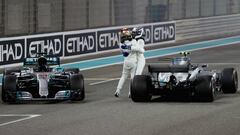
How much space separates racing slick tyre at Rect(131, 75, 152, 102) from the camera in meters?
14.5

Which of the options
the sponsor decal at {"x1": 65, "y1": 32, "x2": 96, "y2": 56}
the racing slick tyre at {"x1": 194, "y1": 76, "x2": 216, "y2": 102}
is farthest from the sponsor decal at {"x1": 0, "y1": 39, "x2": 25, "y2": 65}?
the racing slick tyre at {"x1": 194, "y1": 76, "x2": 216, "y2": 102}

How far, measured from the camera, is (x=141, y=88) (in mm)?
14500

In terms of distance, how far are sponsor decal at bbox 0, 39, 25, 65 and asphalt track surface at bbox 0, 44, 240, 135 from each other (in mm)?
8332

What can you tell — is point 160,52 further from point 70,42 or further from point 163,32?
point 70,42

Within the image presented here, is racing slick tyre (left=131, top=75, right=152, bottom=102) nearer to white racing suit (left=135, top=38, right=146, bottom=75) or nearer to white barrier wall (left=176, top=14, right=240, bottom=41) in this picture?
white racing suit (left=135, top=38, right=146, bottom=75)

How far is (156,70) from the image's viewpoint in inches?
587

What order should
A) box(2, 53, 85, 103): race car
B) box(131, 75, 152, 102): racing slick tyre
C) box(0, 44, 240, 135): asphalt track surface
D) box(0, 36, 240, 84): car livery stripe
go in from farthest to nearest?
box(0, 36, 240, 84): car livery stripe, box(2, 53, 85, 103): race car, box(131, 75, 152, 102): racing slick tyre, box(0, 44, 240, 135): asphalt track surface

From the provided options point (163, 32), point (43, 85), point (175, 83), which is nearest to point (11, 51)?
point (43, 85)

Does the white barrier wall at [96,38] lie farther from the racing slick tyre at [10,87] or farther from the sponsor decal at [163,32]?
the racing slick tyre at [10,87]

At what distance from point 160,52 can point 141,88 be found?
18.4 m

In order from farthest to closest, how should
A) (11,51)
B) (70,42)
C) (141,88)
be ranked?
(70,42)
(11,51)
(141,88)

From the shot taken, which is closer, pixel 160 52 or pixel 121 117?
pixel 121 117

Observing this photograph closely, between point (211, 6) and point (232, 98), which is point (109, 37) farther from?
point (232, 98)

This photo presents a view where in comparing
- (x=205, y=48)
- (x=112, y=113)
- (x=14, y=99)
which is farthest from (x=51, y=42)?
(x=112, y=113)
